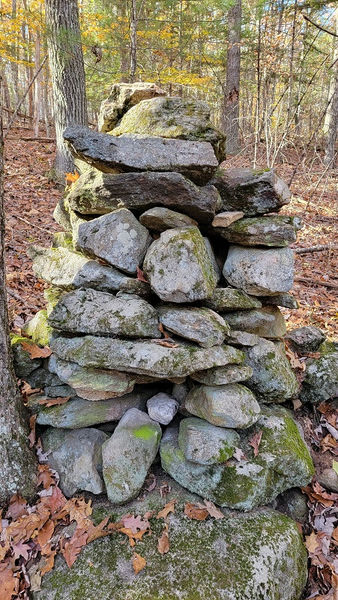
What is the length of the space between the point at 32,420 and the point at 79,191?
2213 mm

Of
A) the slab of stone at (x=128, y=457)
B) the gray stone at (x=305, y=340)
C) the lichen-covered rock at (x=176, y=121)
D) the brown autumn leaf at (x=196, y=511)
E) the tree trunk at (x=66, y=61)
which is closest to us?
the brown autumn leaf at (x=196, y=511)

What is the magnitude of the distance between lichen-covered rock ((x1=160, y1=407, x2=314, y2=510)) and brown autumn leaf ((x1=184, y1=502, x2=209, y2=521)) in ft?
0.33

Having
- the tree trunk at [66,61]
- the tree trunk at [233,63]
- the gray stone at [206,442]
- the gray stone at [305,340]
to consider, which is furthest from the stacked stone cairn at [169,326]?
the tree trunk at [233,63]

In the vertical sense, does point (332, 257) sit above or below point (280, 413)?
above

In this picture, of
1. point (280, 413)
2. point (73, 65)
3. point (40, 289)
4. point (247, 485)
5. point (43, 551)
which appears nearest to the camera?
point (43, 551)

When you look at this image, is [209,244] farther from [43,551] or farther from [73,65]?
[73,65]

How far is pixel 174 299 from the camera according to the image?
302cm

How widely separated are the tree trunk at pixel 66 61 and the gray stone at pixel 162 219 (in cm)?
564

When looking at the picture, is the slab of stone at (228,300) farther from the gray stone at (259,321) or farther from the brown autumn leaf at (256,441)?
the brown autumn leaf at (256,441)

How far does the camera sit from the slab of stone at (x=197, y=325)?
Result: 294 cm

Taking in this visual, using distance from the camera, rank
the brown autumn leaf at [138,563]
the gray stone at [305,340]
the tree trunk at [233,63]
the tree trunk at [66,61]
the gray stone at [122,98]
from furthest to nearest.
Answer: the tree trunk at [233,63] → the tree trunk at [66,61] → the gray stone at [305,340] → the gray stone at [122,98] → the brown autumn leaf at [138,563]

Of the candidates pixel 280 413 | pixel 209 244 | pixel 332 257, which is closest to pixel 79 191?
pixel 209 244

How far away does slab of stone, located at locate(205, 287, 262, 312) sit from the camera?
3246mm

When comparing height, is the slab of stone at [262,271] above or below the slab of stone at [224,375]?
above
